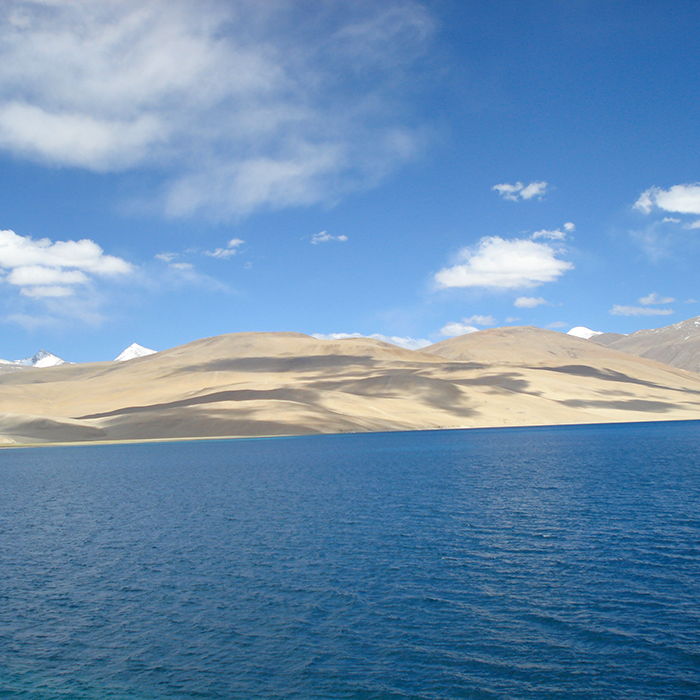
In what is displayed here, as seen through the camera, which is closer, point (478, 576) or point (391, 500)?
point (478, 576)

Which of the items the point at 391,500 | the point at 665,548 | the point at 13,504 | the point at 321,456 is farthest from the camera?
the point at 321,456

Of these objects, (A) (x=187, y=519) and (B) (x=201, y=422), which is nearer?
(A) (x=187, y=519)

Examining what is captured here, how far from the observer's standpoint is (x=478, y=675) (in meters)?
19.8

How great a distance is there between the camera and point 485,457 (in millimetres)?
92625

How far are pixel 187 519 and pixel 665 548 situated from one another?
31.2 m

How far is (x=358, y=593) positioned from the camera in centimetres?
2778

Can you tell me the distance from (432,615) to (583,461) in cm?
6364

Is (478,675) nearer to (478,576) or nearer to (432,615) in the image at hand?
(432,615)

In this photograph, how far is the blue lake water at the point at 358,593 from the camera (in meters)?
19.9

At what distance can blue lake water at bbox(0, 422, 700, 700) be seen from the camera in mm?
19906

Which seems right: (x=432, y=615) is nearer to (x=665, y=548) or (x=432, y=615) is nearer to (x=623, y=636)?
(x=623, y=636)

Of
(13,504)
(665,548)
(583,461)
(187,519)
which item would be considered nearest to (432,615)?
(665,548)

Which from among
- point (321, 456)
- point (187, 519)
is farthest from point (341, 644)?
point (321, 456)

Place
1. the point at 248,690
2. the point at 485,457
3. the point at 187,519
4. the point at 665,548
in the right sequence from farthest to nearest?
the point at 485,457 < the point at 187,519 < the point at 665,548 < the point at 248,690
